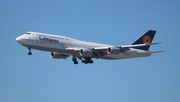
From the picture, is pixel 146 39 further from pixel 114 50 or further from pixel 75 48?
pixel 75 48

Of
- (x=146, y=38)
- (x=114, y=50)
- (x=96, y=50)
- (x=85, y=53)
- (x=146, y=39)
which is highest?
(x=146, y=38)

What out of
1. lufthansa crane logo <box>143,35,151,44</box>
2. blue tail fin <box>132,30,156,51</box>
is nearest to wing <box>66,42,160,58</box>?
blue tail fin <box>132,30,156,51</box>

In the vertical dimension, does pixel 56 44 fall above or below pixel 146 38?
above

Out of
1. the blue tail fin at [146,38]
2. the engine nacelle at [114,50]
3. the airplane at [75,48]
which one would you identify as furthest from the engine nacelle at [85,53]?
the blue tail fin at [146,38]

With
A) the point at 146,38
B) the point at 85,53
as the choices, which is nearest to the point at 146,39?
the point at 146,38

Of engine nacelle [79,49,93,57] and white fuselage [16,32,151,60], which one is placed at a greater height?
white fuselage [16,32,151,60]

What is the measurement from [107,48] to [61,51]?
8.79 m

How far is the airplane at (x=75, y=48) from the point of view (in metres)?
79.0

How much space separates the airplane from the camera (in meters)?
79.0

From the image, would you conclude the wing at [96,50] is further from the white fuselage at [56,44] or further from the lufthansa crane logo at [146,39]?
the lufthansa crane logo at [146,39]

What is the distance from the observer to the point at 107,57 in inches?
3398

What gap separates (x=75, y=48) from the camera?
82.6m

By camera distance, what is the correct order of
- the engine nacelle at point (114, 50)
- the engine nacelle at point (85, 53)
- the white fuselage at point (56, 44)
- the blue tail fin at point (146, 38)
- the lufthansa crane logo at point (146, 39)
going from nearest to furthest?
the white fuselage at point (56, 44) → the engine nacelle at point (114, 50) → the engine nacelle at point (85, 53) → the blue tail fin at point (146, 38) → the lufthansa crane logo at point (146, 39)

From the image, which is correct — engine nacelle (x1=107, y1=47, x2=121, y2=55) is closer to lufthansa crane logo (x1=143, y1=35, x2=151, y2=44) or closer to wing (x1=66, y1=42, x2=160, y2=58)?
wing (x1=66, y1=42, x2=160, y2=58)
